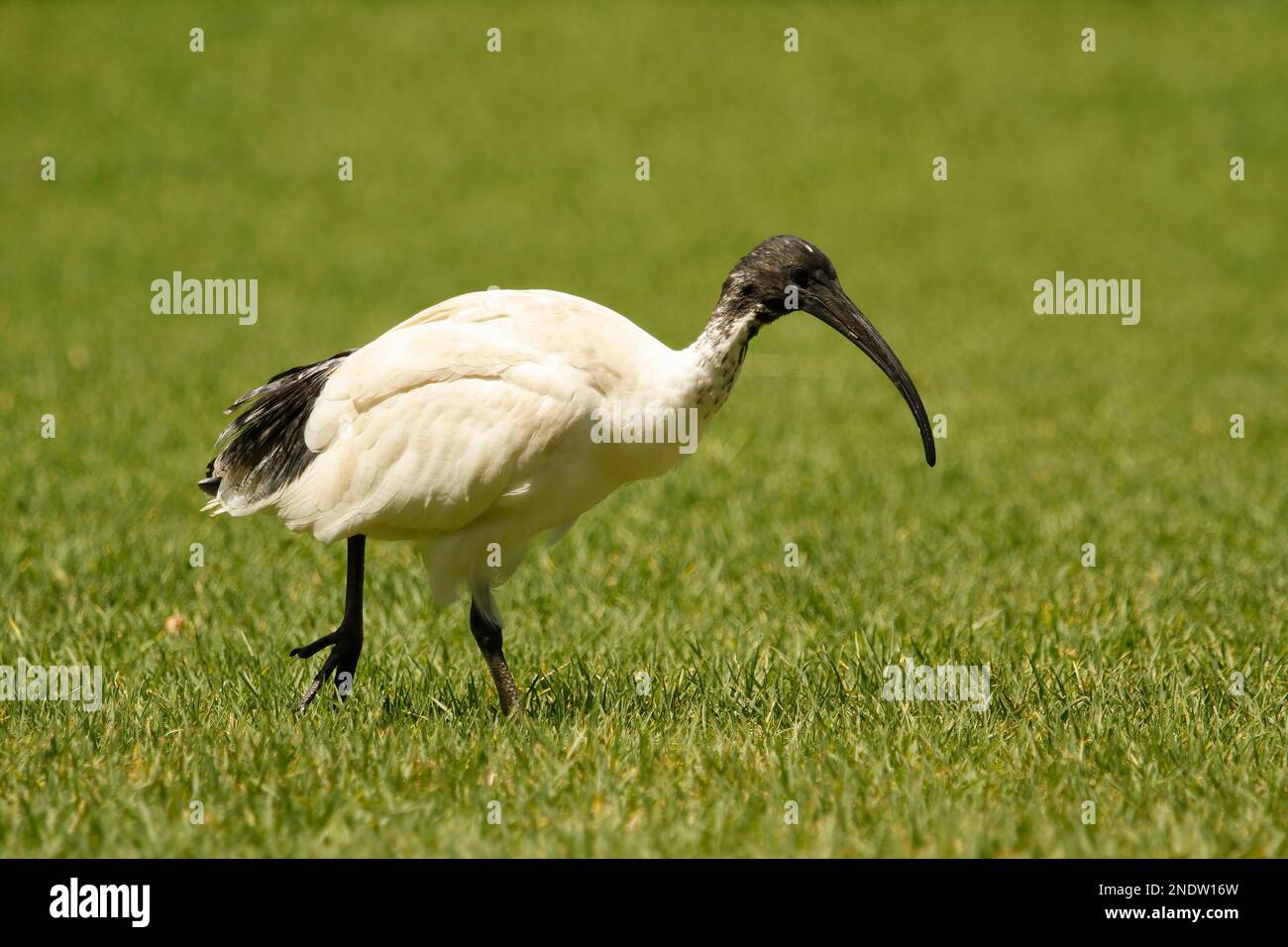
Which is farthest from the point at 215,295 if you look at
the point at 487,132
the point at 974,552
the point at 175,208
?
the point at 974,552

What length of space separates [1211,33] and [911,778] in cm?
2675

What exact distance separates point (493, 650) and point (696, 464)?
4264 millimetres

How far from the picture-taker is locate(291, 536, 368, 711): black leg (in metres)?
4.94

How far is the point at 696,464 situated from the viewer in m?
9.09

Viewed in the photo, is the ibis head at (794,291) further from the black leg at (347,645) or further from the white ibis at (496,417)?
the black leg at (347,645)

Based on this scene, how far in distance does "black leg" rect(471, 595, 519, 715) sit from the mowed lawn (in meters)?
0.14

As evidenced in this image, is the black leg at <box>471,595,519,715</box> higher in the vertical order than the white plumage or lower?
lower

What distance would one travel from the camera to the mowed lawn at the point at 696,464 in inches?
161

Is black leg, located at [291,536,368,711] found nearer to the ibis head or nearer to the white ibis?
the white ibis

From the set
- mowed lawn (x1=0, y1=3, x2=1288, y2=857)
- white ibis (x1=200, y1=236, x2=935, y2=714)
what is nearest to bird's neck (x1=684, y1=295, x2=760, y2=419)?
white ibis (x1=200, y1=236, x2=935, y2=714)

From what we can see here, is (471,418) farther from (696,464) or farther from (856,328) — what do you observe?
(696,464)

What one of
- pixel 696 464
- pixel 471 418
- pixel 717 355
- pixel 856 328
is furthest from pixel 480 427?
pixel 696 464

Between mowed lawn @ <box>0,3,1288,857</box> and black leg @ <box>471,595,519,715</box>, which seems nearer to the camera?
mowed lawn @ <box>0,3,1288,857</box>

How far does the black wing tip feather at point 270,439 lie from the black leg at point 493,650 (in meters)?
0.74
